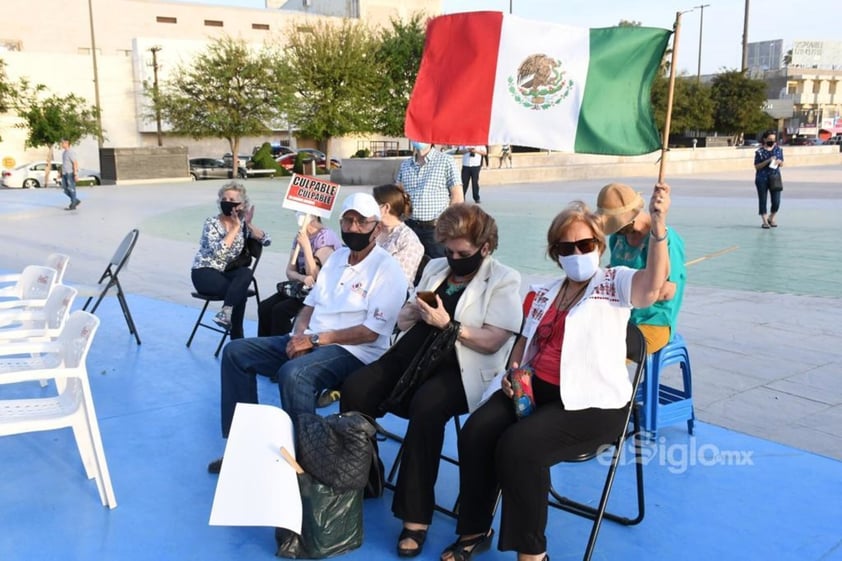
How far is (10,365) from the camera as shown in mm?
4027

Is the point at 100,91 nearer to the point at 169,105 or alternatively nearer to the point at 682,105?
the point at 169,105

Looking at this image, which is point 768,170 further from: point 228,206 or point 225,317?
point 225,317

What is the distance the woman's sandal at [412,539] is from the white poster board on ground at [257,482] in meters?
0.44

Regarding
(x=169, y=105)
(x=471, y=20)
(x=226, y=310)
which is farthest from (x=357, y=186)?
(x=471, y=20)

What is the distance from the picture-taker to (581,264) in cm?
308

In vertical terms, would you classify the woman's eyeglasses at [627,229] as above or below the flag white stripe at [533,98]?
below

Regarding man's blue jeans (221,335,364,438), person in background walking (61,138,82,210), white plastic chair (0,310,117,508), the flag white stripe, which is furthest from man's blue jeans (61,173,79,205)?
the flag white stripe

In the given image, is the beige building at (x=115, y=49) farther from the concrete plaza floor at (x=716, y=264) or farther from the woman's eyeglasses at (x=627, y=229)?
the woman's eyeglasses at (x=627, y=229)

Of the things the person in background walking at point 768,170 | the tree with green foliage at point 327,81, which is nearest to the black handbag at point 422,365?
the person in background walking at point 768,170

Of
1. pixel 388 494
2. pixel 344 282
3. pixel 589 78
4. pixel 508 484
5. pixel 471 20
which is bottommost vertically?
pixel 388 494

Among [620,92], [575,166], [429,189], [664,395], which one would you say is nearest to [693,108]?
[575,166]

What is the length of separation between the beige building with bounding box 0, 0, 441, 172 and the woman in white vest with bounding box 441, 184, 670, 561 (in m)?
41.4

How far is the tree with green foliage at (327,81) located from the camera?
36.0 m

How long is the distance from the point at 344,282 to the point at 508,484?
1.60m
